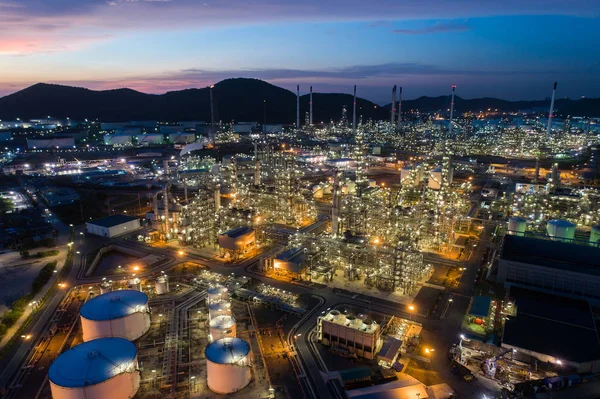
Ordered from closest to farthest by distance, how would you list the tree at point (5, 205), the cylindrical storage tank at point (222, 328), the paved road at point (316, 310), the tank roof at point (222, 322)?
the paved road at point (316, 310) → the cylindrical storage tank at point (222, 328) → the tank roof at point (222, 322) → the tree at point (5, 205)

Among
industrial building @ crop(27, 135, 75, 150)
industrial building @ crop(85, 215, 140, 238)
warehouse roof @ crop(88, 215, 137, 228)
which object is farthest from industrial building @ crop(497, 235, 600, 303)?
industrial building @ crop(27, 135, 75, 150)

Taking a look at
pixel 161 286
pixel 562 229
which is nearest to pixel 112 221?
pixel 161 286

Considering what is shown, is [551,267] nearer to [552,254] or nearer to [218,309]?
[552,254]

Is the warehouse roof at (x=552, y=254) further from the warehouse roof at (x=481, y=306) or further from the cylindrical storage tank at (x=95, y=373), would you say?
the cylindrical storage tank at (x=95, y=373)

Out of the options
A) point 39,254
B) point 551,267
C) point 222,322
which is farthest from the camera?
point 39,254

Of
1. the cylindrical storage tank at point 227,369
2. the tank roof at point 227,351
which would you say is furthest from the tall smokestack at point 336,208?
the cylindrical storage tank at point 227,369
